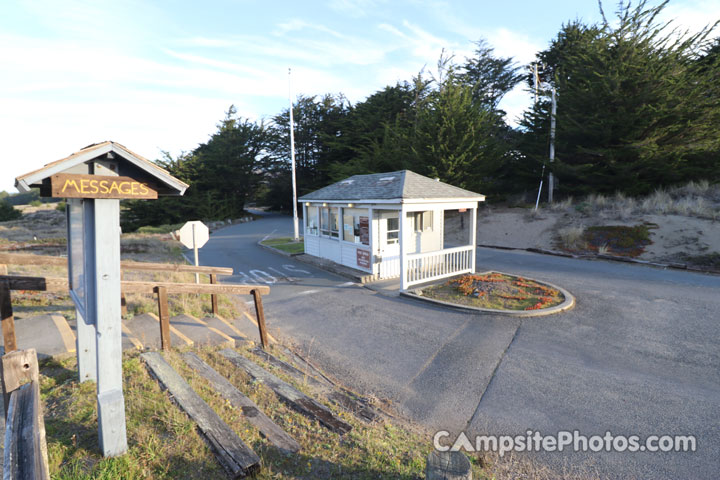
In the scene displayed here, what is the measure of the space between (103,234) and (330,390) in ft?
12.0

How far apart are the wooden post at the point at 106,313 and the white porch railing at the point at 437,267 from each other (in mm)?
9080

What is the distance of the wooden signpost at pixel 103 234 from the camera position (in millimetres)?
3201

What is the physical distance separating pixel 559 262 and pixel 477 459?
1398cm

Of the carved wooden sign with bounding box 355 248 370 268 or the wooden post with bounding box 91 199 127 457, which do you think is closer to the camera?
the wooden post with bounding box 91 199 127 457

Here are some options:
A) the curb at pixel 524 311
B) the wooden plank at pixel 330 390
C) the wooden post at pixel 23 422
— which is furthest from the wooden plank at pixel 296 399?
the curb at pixel 524 311

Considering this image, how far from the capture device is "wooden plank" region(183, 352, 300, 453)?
375 cm

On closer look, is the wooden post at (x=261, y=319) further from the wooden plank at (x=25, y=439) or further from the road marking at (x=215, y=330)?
the wooden plank at (x=25, y=439)

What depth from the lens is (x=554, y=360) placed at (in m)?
6.93

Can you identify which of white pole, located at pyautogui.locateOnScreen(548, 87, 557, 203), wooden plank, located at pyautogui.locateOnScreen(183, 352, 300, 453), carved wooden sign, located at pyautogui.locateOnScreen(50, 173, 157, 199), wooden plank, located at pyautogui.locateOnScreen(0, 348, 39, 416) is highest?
white pole, located at pyautogui.locateOnScreen(548, 87, 557, 203)

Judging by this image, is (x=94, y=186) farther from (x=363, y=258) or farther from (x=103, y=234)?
(x=363, y=258)

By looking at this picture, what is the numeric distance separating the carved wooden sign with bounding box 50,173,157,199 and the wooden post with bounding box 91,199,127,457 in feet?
0.32

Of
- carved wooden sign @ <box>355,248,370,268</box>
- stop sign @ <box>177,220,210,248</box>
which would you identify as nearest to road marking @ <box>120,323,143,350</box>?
stop sign @ <box>177,220,210,248</box>

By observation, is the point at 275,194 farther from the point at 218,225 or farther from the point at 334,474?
the point at 334,474

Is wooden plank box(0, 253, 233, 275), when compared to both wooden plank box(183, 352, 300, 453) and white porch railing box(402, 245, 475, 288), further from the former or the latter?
white porch railing box(402, 245, 475, 288)
